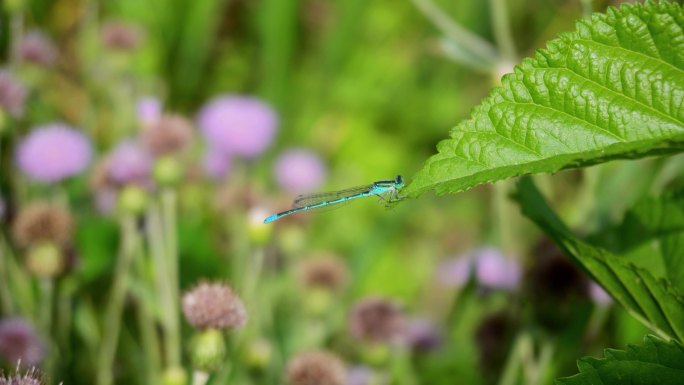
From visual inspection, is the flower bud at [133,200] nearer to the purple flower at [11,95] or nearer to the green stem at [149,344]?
the green stem at [149,344]

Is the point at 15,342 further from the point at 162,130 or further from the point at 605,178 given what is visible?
the point at 605,178

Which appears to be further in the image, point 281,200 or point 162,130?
point 281,200

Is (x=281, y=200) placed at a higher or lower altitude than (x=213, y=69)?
lower

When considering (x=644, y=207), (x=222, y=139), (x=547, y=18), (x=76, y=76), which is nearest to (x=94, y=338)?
(x=222, y=139)

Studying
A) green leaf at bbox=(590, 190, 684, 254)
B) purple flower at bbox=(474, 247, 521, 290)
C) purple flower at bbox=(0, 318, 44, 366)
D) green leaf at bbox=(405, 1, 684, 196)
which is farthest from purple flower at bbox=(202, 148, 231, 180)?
green leaf at bbox=(405, 1, 684, 196)

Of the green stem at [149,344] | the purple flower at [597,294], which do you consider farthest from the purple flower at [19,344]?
the purple flower at [597,294]

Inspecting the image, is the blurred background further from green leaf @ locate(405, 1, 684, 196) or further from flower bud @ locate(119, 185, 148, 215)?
green leaf @ locate(405, 1, 684, 196)
